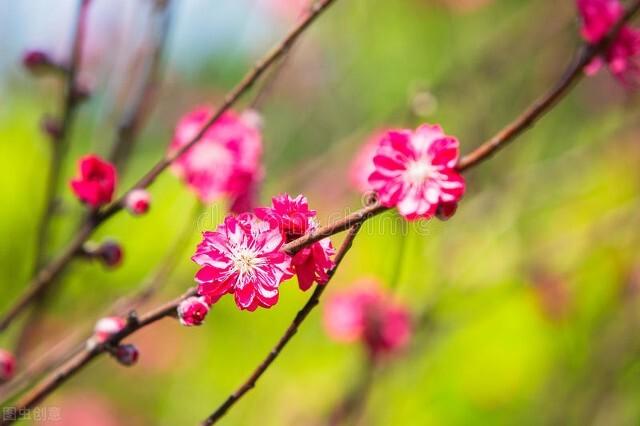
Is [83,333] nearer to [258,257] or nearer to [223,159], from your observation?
[223,159]

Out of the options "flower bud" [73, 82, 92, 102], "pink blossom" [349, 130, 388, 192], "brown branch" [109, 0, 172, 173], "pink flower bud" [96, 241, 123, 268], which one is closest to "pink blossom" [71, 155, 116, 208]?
"pink flower bud" [96, 241, 123, 268]

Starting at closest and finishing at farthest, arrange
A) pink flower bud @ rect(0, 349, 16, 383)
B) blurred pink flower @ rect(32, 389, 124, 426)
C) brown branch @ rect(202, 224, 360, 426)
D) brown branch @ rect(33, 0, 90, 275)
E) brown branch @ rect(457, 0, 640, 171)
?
brown branch @ rect(202, 224, 360, 426) → brown branch @ rect(457, 0, 640, 171) → pink flower bud @ rect(0, 349, 16, 383) → brown branch @ rect(33, 0, 90, 275) → blurred pink flower @ rect(32, 389, 124, 426)

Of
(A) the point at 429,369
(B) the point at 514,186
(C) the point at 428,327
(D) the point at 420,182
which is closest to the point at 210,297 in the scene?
(D) the point at 420,182

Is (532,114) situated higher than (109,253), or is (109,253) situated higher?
(532,114)

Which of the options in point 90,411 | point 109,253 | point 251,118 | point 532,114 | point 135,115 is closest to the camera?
point 532,114

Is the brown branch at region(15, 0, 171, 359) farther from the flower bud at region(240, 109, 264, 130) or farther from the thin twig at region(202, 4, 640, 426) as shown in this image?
the thin twig at region(202, 4, 640, 426)

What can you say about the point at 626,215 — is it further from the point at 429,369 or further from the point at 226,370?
the point at 226,370

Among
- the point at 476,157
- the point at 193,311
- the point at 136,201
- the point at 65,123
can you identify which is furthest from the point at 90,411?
the point at 476,157
